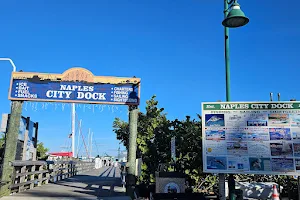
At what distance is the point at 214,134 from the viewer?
24.4ft

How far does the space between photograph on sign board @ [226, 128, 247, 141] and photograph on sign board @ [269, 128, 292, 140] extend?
63cm

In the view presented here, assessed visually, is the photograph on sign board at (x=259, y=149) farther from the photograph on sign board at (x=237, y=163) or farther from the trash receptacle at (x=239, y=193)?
the trash receptacle at (x=239, y=193)

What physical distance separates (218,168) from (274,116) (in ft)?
6.16

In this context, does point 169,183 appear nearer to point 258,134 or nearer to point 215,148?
point 215,148

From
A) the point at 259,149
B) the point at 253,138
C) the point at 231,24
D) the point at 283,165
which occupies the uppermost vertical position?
the point at 231,24

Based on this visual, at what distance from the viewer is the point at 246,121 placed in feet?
24.1

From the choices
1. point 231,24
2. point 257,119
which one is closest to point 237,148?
point 257,119

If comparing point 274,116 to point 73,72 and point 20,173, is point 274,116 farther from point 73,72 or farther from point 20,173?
point 20,173

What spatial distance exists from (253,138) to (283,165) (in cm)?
89

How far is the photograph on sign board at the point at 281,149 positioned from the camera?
6.96m

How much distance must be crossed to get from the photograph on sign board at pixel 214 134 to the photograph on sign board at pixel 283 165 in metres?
1.32

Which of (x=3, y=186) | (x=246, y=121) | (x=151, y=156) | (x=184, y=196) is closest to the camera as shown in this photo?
(x=184, y=196)

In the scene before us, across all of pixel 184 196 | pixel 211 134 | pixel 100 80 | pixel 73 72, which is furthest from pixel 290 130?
pixel 73 72

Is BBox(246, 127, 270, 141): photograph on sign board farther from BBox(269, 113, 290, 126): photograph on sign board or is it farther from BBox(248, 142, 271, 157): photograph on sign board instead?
BBox(269, 113, 290, 126): photograph on sign board
